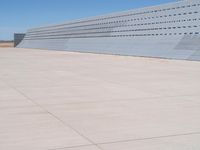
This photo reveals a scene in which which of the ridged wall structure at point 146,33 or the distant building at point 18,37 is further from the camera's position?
the distant building at point 18,37

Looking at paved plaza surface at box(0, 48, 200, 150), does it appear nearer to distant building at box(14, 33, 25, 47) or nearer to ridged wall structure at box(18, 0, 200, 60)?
ridged wall structure at box(18, 0, 200, 60)

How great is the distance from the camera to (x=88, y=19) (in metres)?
54.7

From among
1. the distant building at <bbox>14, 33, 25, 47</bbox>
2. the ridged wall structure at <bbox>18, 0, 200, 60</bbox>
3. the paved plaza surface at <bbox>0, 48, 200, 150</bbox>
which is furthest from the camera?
the distant building at <bbox>14, 33, 25, 47</bbox>

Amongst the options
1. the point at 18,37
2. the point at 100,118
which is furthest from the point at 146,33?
the point at 18,37

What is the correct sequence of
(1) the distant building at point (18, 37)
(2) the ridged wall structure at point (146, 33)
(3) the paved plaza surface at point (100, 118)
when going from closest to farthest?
(3) the paved plaza surface at point (100, 118), (2) the ridged wall structure at point (146, 33), (1) the distant building at point (18, 37)

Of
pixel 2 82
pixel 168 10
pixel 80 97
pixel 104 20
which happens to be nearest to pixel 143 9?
pixel 168 10

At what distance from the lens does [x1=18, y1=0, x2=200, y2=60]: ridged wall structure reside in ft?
90.9

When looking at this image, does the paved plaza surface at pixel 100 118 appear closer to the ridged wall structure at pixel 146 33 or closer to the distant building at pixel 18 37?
the ridged wall structure at pixel 146 33

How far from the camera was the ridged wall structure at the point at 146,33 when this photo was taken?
27.7 meters

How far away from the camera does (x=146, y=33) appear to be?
3541 cm

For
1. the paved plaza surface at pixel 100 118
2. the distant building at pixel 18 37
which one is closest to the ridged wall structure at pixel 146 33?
the paved plaza surface at pixel 100 118

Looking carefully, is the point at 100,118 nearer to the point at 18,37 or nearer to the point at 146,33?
the point at 146,33

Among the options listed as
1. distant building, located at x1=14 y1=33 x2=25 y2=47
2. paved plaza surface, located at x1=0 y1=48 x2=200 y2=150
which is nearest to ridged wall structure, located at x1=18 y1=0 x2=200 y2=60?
paved plaza surface, located at x1=0 y1=48 x2=200 y2=150

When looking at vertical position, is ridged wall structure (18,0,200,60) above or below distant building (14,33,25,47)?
above
